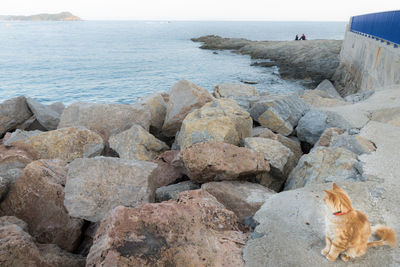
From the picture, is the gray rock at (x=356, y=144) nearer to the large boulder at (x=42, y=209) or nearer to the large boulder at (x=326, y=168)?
the large boulder at (x=326, y=168)

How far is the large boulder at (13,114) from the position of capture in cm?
764

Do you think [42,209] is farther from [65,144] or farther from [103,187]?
[65,144]

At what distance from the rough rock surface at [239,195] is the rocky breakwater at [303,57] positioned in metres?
20.7

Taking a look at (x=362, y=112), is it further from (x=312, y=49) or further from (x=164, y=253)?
(x=312, y=49)

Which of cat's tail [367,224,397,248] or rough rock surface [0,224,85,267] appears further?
rough rock surface [0,224,85,267]

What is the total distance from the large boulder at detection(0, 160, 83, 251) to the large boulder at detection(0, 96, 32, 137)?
500cm

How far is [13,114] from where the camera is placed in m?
7.77

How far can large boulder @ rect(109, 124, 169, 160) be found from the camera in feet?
18.0

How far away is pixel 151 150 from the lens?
5.69 meters

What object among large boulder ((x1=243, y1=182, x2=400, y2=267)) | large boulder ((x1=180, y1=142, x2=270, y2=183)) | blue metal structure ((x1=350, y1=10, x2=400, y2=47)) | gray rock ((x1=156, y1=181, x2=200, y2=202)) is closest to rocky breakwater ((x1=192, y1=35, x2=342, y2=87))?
blue metal structure ((x1=350, y1=10, x2=400, y2=47))

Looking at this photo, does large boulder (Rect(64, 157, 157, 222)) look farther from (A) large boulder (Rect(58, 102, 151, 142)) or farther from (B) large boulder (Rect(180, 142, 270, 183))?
(A) large boulder (Rect(58, 102, 151, 142))

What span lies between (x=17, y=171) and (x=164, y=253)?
2.78 metres

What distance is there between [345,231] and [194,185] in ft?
7.58

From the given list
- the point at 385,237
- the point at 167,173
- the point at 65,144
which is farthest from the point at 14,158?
the point at 385,237
